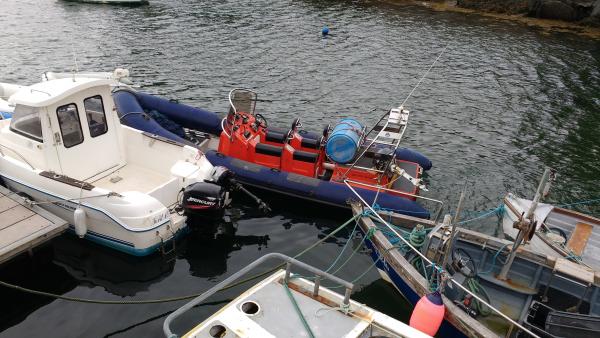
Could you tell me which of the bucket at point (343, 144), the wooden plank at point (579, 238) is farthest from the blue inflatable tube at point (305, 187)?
the wooden plank at point (579, 238)

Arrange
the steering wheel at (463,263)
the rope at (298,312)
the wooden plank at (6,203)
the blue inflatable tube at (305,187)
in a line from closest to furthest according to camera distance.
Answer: the rope at (298,312) < the steering wheel at (463,263) < the wooden plank at (6,203) < the blue inflatable tube at (305,187)

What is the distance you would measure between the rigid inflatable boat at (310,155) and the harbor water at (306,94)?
0.69m

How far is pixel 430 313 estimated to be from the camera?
595cm

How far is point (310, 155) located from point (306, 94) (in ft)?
25.1

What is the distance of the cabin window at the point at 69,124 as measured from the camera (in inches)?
355

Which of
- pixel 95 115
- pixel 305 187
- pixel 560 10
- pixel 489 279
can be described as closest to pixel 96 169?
Result: pixel 95 115

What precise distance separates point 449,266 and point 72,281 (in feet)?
21.6

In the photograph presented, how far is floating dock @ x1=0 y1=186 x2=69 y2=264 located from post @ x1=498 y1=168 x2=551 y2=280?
7528 mm

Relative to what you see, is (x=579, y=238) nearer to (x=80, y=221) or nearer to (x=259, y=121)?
(x=259, y=121)

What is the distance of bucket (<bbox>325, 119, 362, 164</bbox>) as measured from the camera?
33.7 ft

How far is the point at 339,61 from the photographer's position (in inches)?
875

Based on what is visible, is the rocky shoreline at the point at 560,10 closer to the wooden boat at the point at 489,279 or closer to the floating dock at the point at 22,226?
the wooden boat at the point at 489,279

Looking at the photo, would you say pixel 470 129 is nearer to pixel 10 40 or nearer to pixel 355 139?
pixel 355 139

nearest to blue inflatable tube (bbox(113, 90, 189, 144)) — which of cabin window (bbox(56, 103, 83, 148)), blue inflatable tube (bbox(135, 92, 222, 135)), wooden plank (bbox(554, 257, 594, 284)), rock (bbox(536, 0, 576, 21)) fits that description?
blue inflatable tube (bbox(135, 92, 222, 135))
